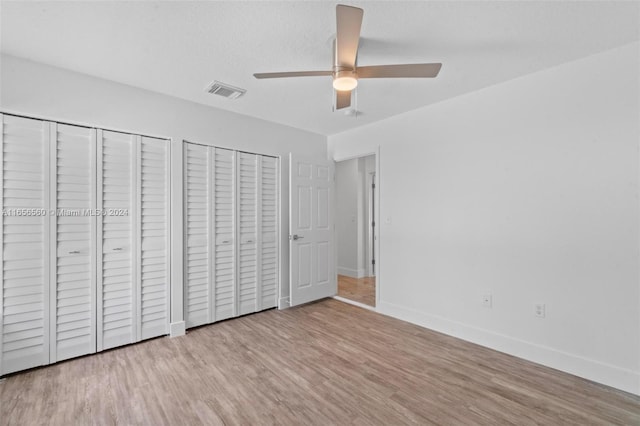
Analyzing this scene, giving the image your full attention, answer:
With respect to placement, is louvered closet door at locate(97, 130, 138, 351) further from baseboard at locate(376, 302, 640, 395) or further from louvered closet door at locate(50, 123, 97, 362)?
baseboard at locate(376, 302, 640, 395)

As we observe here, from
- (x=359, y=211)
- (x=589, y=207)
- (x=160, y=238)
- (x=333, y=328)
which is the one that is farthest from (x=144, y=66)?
(x=359, y=211)

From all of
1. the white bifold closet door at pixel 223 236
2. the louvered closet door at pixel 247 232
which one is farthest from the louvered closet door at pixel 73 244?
the louvered closet door at pixel 247 232

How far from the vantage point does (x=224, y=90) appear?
280cm

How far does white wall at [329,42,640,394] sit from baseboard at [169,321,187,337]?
2410mm

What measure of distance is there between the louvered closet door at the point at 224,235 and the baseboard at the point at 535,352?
207 centimetres

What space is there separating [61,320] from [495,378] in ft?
11.6

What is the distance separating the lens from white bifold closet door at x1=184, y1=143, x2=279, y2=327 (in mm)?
3133

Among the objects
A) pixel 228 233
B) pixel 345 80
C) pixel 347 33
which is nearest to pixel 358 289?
pixel 228 233

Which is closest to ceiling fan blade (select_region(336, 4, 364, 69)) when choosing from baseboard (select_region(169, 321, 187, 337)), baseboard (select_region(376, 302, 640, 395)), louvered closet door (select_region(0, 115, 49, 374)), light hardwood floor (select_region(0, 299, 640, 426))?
light hardwood floor (select_region(0, 299, 640, 426))

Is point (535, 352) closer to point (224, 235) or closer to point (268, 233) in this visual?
point (268, 233)

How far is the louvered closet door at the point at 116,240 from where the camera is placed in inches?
102

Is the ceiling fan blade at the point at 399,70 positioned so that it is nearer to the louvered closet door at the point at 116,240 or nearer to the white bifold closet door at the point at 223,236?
the white bifold closet door at the point at 223,236

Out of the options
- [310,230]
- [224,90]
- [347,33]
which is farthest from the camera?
[310,230]

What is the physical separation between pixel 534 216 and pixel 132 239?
366 cm
